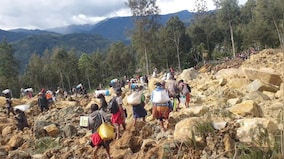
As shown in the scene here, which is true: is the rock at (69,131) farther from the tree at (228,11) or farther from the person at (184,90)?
the tree at (228,11)

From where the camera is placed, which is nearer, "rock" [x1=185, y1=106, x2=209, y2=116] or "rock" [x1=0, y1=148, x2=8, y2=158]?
"rock" [x1=0, y1=148, x2=8, y2=158]

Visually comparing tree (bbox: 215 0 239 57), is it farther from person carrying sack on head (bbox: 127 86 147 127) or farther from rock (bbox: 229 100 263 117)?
person carrying sack on head (bbox: 127 86 147 127)

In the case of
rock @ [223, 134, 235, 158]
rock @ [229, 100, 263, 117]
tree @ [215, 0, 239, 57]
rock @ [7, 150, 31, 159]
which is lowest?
rock @ [7, 150, 31, 159]

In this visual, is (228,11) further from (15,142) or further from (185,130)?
(185,130)

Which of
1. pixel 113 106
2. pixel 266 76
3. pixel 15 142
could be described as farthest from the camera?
pixel 266 76

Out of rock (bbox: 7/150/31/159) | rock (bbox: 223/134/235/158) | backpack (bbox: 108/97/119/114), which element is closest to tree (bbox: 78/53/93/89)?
rock (bbox: 7/150/31/159)

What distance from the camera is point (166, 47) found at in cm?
4897

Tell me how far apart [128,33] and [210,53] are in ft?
53.5

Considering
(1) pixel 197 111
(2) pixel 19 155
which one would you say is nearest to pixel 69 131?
(2) pixel 19 155

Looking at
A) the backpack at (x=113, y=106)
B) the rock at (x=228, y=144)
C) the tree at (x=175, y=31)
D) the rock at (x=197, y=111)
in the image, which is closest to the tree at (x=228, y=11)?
the tree at (x=175, y=31)

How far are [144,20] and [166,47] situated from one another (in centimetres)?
932

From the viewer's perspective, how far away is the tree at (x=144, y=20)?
40031 mm

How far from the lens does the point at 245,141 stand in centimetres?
693

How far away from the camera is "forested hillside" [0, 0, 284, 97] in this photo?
1639 inches
